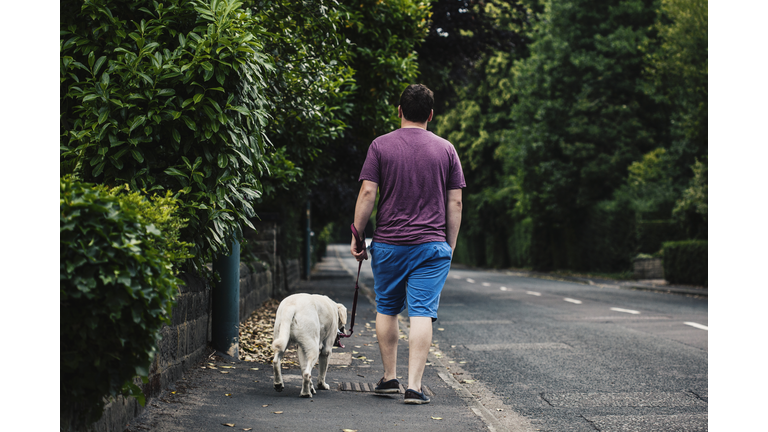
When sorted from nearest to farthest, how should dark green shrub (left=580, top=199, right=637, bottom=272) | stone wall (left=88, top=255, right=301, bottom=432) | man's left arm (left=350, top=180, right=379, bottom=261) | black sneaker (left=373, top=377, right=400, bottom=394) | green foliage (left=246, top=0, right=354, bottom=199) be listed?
1. stone wall (left=88, top=255, right=301, bottom=432)
2. man's left arm (left=350, top=180, right=379, bottom=261)
3. black sneaker (left=373, top=377, right=400, bottom=394)
4. green foliage (left=246, top=0, right=354, bottom=199)
5. dark green shrub (left=580, top=199, right=637, bottom=272)

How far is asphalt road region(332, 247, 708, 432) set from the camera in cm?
507

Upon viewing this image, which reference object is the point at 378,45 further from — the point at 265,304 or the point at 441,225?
the point at 441,225

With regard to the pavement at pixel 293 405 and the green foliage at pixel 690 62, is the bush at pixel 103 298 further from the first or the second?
the green foliage at pixel 690 62

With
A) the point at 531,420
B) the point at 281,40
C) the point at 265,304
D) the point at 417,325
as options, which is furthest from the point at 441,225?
the point at 265,304

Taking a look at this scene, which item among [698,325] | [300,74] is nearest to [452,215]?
[300,74]

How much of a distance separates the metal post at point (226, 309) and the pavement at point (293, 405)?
7.9 inches

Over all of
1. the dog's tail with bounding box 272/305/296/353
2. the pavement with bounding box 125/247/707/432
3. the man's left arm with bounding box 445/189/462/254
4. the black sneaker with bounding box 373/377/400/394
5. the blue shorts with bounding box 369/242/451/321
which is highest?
the man's left arm with bounding box 445/189/462/254

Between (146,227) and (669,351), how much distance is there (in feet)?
21.8

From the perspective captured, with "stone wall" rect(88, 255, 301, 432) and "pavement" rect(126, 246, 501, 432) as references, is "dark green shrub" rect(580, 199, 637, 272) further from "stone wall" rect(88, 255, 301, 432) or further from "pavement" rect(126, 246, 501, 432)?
"stone wall" rect(88, 255, 301, 432)

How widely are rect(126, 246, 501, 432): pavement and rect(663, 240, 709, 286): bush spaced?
1573cm

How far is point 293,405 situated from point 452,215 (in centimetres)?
166

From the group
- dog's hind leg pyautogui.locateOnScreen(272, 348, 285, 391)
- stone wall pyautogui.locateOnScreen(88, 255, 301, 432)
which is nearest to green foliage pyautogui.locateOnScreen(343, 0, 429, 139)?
A: stone wall pyautogui.locateOnScreen(88, 255, 301, 432)

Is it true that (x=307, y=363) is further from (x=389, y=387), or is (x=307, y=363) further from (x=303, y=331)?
(x=389, y=387)

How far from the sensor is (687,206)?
20859mm
